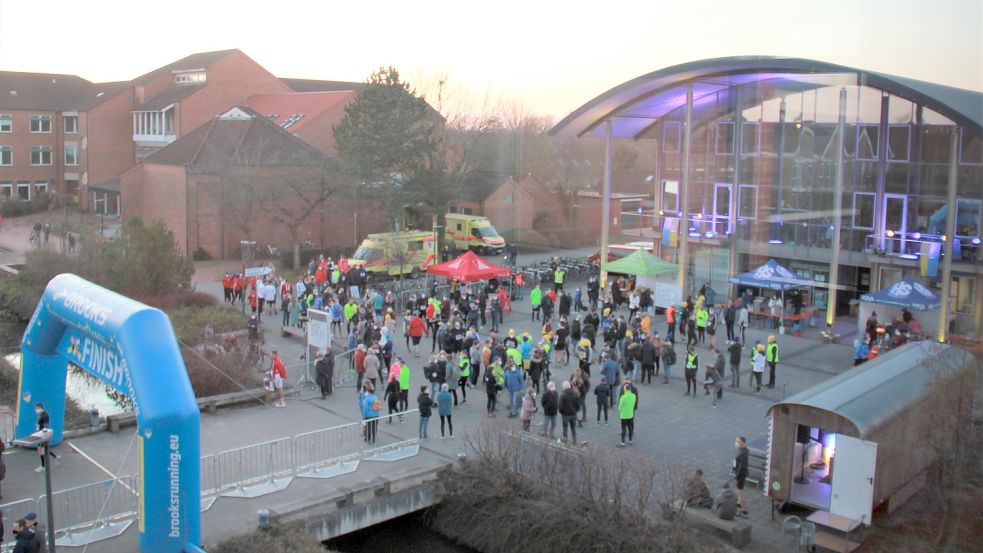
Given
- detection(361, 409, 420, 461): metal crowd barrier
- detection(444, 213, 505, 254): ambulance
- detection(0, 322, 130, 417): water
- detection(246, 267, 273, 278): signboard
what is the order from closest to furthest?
detection(361, 409, 420, 461): metal crowd barrier → detection(0, 322, 130, 417): water → detection(246, 267, 273, 278): signboard → detection(444, 213, 505, 254): ambulance

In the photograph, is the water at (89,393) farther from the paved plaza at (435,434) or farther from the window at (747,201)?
the window at (747,201)

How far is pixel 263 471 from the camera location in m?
14.5

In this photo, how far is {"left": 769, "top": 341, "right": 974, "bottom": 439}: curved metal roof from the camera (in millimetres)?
13133

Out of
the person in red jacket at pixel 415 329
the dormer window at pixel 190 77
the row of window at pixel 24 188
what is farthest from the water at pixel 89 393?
the row of window at pixel 24 188

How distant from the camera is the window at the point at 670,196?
3280 centimetres

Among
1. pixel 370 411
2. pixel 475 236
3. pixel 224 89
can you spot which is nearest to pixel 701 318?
pixel 370 411

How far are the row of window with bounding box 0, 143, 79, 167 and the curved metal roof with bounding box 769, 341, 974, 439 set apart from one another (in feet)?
196

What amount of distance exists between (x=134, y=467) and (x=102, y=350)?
263 cm

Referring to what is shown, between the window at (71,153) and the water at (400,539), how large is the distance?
187 feet

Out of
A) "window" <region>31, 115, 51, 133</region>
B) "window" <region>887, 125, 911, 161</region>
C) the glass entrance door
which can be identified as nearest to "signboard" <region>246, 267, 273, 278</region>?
the glass entrance door

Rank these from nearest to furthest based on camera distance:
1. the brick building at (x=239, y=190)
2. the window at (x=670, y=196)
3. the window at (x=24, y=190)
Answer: the window at (x=670, y=196) → the brick building at (x=239, y=190) → the window at (x=24, y=190)

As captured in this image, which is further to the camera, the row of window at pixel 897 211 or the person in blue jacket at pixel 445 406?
the row of window at pixel 897 211

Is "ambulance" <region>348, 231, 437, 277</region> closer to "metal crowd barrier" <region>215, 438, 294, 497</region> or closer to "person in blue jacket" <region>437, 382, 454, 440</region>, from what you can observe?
"person in blue jacket" <region>437, 382, 454, 440</region>

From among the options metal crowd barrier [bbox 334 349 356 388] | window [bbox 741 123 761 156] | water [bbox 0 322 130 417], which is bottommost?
water [bbox 0 322 130 417]
